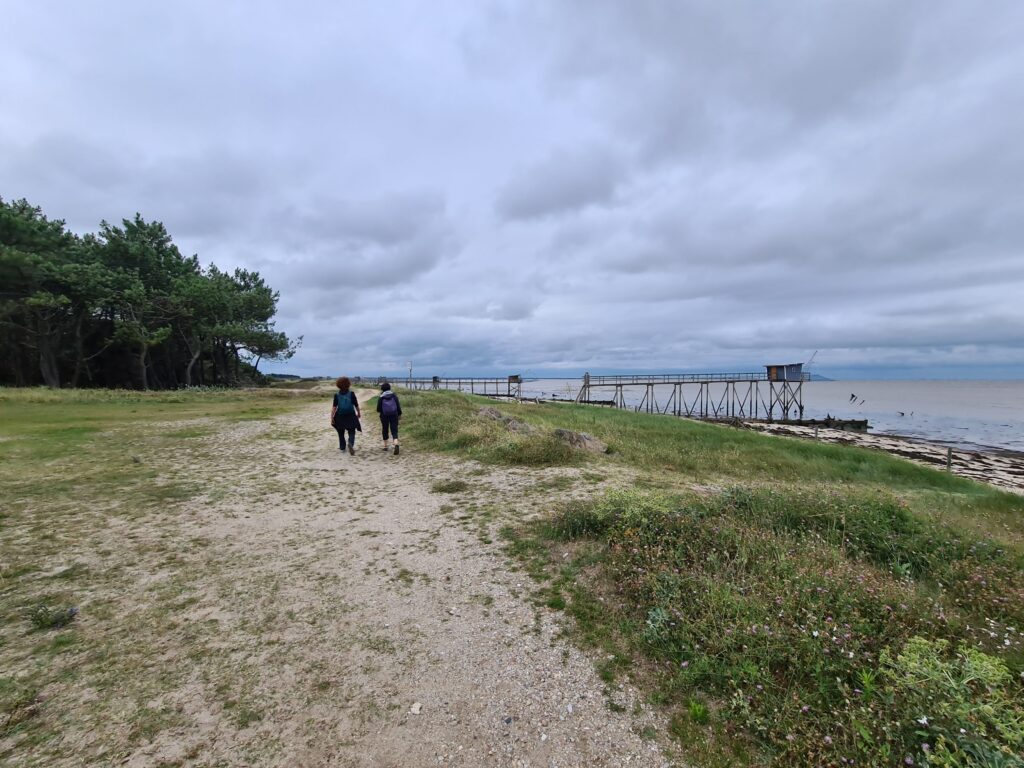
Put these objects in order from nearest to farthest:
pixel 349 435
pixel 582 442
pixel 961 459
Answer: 1. pixel 349 435
2. pixel 582 442
3. pixel 961 459

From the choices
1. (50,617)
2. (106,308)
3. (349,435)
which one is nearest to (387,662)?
(50,617)

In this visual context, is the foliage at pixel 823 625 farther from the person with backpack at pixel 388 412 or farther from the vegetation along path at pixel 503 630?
the person with backpack at pixel 388 412

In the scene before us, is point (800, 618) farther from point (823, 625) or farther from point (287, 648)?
point (287, 648)

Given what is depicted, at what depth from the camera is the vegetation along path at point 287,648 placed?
8.56 feet

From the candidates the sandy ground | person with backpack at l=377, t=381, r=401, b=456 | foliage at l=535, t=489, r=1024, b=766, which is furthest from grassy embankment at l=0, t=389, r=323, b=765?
the sandy ground

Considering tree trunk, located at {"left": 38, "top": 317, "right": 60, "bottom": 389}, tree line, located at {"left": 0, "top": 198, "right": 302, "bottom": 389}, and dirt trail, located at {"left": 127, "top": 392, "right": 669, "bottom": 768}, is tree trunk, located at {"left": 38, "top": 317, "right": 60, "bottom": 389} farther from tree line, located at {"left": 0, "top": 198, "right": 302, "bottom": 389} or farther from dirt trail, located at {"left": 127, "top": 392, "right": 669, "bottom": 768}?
dirt trail, located at {"left": 127, "top": 392, "right": 669, "bottom": 768}

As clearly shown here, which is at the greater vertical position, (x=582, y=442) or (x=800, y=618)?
(x=582, y=442)

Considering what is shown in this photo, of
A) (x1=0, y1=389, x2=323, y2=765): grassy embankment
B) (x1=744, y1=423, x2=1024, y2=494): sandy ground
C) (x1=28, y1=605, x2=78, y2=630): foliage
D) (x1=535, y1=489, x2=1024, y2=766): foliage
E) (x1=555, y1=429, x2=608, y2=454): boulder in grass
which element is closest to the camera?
(x1=535, y1=489, x2=1024, y2=766): foliage

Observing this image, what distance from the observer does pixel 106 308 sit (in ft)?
118

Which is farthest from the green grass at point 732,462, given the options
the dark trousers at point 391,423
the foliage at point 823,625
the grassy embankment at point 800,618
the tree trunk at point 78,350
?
the tree trunk at point 78,350

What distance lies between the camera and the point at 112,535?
5.72m

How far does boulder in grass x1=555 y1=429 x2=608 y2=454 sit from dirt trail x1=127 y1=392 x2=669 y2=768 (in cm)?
585

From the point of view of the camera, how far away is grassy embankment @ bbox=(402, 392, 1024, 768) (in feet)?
7.96

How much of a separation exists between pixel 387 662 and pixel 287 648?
89 cm
